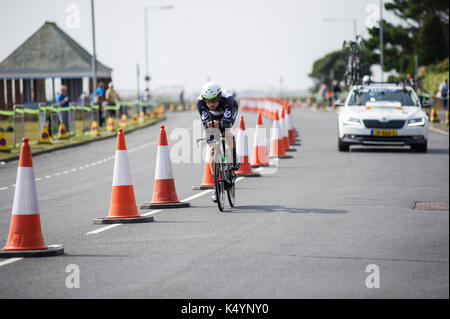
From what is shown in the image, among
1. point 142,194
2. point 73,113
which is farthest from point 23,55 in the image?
point 142,194

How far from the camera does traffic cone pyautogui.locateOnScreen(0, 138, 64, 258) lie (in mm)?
9516

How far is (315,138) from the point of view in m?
31.6

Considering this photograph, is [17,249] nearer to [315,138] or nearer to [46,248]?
[46,248]

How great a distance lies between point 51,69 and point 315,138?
3684 centimetres

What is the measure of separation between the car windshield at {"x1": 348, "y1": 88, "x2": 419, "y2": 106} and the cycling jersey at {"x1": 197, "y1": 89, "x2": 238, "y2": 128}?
39.6 feet

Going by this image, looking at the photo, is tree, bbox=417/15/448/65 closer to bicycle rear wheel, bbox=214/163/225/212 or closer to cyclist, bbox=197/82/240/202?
cyclist, bbox=197/82/240/202

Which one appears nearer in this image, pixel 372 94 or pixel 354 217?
pixel 354 217

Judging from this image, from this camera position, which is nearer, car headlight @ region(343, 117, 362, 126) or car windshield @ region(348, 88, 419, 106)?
car headlight @ region(343, 117, 362, 126)

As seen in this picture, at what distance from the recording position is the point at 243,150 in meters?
17.9

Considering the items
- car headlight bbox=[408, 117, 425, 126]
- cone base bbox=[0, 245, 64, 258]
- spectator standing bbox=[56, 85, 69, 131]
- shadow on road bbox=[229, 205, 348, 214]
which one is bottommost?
shadow on road bbox=[229, 205, 348, 214]

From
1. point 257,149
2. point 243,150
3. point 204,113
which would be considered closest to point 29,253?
point 204,113

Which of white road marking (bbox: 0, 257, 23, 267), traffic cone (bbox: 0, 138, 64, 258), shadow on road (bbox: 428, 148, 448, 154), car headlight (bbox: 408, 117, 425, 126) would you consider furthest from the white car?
white road marking (bbox: 0, 257, 23, 267)

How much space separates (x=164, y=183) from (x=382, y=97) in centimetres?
1295

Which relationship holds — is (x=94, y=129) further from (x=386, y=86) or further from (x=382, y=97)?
(x=382, y=97)
